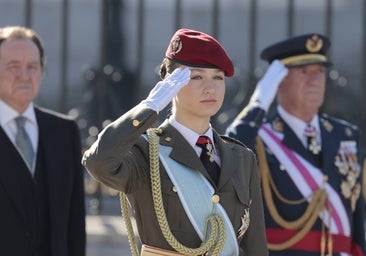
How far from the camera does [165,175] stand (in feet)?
11.6

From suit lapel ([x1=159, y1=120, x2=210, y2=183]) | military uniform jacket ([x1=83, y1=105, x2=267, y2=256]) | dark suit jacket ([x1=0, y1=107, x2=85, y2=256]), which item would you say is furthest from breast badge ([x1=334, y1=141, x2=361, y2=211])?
suit lapel ([x1=159, y1=120, x2=210, y2=183])

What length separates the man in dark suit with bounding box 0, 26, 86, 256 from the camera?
438 cm

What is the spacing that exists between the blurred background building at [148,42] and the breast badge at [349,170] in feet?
10.4

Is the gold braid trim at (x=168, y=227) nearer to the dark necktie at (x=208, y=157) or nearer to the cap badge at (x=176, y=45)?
the dark necktie at (x=208, y=157)

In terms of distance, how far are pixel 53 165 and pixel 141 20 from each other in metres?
3.58

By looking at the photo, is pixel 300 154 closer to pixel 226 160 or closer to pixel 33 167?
pixel 33 167

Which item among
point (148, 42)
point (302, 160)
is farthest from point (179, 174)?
point (148, 42)

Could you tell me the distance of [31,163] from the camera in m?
4.49

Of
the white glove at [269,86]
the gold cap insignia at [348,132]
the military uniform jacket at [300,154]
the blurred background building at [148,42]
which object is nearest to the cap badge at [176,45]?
the military uniform jacket at [300,154]

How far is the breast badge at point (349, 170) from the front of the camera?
4.75 m

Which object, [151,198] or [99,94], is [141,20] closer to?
[99,94]

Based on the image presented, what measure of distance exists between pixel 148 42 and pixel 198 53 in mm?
4847

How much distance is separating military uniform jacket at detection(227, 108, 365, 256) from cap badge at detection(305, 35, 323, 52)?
10.7 inches

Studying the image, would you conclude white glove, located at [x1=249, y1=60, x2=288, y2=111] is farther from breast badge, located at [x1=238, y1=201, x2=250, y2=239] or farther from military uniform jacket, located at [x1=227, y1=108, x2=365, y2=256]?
breast badge, located at [x1=238, y1=201, x2=250, y2=239]
